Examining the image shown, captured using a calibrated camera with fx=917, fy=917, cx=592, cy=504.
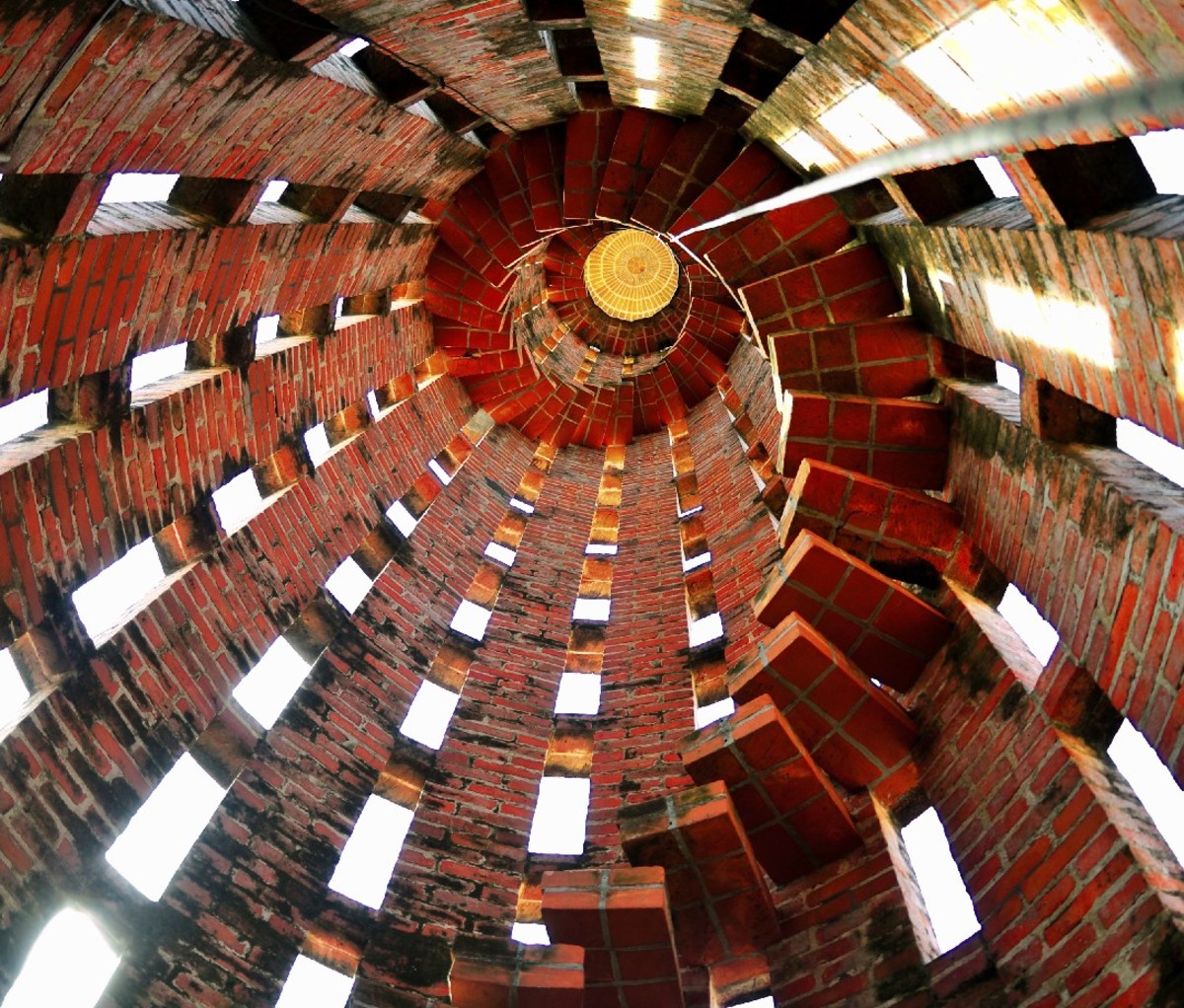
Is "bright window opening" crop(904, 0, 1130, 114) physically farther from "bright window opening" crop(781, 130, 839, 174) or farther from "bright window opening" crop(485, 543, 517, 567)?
"bright window opening" crop(485, 543, 517, 567)

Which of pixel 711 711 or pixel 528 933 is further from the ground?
pixel 711 711

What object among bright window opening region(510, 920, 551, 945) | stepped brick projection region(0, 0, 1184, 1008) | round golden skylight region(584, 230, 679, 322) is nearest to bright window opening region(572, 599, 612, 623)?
stepped brick projection region(0, 0, 1184, 1008)

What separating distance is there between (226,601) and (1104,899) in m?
6.29

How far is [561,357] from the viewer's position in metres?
18.0

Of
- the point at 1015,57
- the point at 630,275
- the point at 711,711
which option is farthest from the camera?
the point at 630,275

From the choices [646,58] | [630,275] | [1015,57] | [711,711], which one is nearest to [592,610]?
[711,711]

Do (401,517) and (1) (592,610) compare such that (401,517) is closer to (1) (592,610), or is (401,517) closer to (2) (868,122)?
(1) (592,610)

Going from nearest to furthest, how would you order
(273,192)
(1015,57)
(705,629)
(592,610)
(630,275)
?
(1015,57) → (273,192) → (705,629) → (592,610) → (630,275)

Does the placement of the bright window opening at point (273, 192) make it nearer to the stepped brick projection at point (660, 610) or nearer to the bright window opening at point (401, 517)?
the stepped brick projection at point (660, 610)

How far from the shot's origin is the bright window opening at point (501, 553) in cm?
1252

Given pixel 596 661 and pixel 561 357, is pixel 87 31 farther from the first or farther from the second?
pixel 561 357

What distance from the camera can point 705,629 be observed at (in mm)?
9891

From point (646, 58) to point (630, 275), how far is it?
41.3ft

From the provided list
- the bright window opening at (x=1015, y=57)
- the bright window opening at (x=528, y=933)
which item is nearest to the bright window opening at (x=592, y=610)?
the bright window opening at (x=528, y=933)
